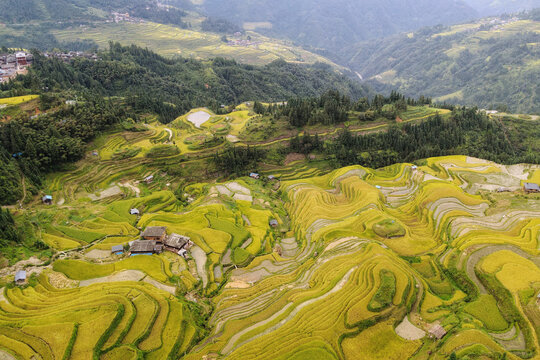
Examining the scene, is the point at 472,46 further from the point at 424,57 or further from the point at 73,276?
the point at 73,276

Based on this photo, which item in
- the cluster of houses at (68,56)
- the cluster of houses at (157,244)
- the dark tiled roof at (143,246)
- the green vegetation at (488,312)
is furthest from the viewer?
the cluster of houses at (68,56)

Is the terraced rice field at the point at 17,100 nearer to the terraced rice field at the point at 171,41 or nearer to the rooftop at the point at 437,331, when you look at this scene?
the rooftop at the point at 437,331

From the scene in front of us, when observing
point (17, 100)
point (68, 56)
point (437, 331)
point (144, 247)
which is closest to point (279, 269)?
point (144, 247)

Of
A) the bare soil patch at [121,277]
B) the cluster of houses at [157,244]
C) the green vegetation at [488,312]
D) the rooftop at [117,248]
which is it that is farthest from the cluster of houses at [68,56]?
the green vegetation at [488,312]

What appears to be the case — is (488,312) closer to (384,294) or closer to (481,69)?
(384,294)

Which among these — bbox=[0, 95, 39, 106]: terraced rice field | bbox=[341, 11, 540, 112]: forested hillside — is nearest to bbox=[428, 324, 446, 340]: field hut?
bbox=[0, 95, 39, 106]: terraced rice field

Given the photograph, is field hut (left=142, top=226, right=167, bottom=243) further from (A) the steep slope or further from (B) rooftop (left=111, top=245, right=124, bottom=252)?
(A) the steep slope

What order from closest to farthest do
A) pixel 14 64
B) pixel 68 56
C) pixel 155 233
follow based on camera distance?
pixel 155 233, pixel 14 64, pixel 68 56
